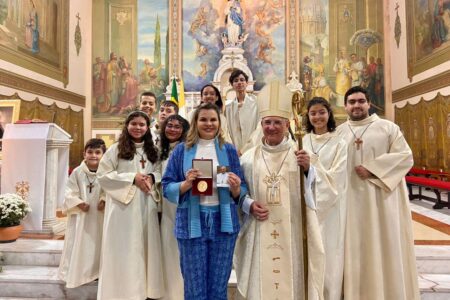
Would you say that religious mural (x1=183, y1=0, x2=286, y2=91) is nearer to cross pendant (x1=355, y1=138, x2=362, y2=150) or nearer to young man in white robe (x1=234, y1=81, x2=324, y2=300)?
cross pendant (x1=355, y1=138, x2=362, y2=150)

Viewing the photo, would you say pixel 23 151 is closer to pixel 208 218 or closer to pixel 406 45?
pixel 208 218

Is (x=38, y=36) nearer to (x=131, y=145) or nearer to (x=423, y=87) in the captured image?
(x=131, y=145)

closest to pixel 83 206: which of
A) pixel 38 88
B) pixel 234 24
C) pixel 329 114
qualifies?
pixel 329 114

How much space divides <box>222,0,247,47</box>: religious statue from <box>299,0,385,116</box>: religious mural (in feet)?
8.23

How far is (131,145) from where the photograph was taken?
10.2 ft

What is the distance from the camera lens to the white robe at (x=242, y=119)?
173 inches

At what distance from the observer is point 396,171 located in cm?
318

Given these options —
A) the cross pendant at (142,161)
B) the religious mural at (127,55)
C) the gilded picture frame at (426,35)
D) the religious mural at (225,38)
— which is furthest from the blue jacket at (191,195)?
the religious mural at (127,55)

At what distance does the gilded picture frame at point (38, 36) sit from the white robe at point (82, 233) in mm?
7664

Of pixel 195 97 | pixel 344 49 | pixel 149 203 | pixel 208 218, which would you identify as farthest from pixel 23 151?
pixel 344 49

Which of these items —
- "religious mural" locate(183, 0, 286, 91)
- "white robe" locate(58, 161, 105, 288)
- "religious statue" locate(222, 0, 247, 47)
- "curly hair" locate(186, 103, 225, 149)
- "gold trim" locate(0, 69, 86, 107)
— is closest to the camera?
"curly hair" locate(186, 103, 225, 149)

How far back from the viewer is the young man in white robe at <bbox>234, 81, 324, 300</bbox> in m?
2.62

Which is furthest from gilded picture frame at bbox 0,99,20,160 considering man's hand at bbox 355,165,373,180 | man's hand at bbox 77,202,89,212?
man's hand at bbox 355,165,373,180

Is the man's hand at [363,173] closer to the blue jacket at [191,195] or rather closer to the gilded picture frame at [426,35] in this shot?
the blue jacket at [191,195]
